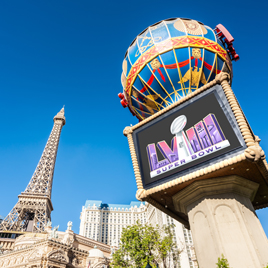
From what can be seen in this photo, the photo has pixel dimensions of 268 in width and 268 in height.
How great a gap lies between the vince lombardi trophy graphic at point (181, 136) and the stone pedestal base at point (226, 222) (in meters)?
1.95

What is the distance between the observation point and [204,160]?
13.0m

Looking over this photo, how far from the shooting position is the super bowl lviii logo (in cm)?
1320

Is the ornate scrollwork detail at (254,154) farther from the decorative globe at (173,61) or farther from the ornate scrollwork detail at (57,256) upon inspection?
the ornate scrollwork detail at (57,256)

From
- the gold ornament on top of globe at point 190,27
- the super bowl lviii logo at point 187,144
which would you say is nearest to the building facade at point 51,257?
the super bowl lviii logo at point 187,144

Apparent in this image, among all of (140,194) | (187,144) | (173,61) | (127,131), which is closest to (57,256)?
(140,194)

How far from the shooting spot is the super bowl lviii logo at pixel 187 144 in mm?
13203

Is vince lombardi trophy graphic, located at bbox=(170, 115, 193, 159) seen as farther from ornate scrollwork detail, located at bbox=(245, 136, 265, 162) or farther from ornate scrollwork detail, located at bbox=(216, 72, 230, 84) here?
ornate scrollwork detail, located at bbox=(245, 136, 265, 162)

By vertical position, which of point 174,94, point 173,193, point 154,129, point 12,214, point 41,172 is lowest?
point 173,193

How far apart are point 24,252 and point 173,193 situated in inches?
1124

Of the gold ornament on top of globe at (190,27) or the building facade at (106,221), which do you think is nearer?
the gold ornament on top of globe at (190,27)

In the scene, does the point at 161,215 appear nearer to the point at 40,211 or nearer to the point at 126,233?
the point at 40,211

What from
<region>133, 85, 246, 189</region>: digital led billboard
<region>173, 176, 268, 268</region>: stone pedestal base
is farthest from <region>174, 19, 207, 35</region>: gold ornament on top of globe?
<region>173, 176, 268, 268</region>: stone pedestal base

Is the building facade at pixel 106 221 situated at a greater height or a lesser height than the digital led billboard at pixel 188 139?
greater

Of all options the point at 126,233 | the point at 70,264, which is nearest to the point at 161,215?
the point at 70,264
